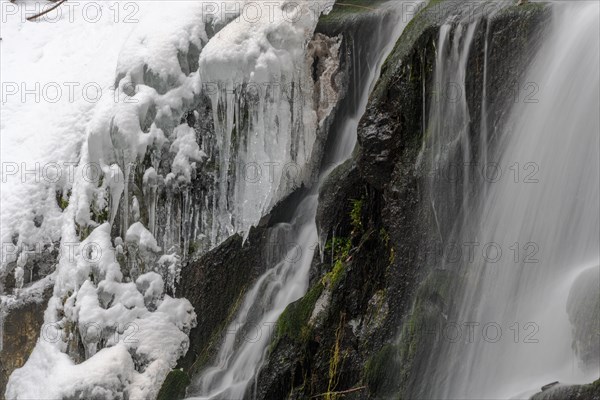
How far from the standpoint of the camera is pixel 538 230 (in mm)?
5020

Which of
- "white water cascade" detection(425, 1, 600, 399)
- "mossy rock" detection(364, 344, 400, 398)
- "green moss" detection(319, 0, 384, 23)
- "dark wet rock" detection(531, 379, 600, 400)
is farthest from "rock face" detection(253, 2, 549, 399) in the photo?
"green moss" detection(319, 0, 384, 23)

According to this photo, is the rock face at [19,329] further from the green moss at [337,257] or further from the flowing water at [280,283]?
the green moss at [337,257]

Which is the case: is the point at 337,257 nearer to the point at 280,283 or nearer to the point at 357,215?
the point at 357,215

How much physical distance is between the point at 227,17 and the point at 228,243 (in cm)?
192

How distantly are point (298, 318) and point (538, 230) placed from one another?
179 centimetres

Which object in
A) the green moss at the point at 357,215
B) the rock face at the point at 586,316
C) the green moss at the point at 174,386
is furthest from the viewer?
the green moss at the point at 174,386

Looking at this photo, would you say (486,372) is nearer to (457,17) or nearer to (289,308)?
(289,308)

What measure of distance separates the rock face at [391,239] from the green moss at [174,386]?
3.03ft

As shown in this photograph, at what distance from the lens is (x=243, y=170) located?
277 inches

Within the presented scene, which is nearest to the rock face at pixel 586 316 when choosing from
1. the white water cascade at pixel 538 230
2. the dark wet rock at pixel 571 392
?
the white water cascade at pixel 538 230

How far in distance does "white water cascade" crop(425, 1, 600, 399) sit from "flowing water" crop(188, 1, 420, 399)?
1602 mm

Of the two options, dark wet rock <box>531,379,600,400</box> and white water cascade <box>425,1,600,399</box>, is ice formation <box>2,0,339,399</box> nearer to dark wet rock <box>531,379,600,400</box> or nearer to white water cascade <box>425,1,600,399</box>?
white water cascade <box>425,1,600,399</box>

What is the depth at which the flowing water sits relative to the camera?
246 inches

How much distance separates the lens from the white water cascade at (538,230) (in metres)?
4.82
